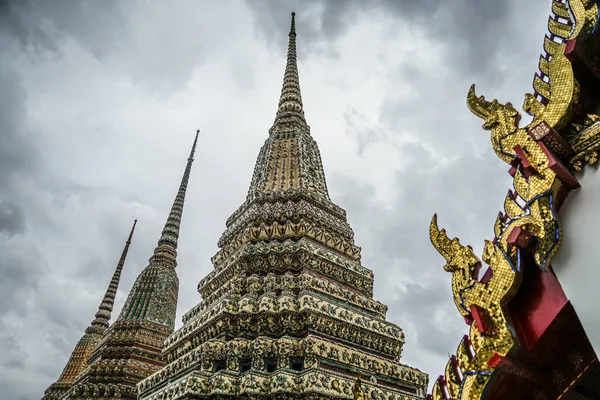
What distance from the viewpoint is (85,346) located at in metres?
21.9

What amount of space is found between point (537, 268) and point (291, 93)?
485 inches

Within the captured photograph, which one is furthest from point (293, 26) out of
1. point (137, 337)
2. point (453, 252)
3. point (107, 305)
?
point (107, 305)

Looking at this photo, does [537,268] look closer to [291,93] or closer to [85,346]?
[291,93]

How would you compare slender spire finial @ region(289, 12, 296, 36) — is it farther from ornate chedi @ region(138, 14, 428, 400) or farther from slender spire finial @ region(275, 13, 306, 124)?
ornate chedi @ region(138, 14, 428, 400)

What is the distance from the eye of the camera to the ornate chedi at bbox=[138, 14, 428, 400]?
7031 mm

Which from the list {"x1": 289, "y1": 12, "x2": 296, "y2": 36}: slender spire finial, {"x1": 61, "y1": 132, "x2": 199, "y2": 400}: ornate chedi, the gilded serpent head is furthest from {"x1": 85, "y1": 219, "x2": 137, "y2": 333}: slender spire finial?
the gilded serpent head

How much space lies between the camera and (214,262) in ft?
35.2

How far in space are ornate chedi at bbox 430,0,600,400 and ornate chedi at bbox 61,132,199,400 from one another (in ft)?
36.7

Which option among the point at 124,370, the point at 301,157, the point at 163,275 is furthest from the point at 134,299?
the point at 301,157

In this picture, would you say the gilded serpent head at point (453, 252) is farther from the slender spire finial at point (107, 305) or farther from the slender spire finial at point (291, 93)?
the slender spire finial at point (107, 305)

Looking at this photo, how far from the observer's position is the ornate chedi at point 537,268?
9.02 ft

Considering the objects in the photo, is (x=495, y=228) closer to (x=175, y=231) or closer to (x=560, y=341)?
(x=560, y=341)

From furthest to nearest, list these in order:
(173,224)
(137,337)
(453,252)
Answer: (173,224) < (137,337) < (453,252)

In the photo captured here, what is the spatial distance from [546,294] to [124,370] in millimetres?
13750
